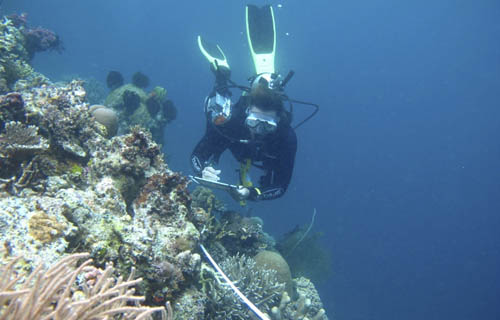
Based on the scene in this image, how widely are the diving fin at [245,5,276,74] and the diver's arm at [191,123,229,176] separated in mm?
3455

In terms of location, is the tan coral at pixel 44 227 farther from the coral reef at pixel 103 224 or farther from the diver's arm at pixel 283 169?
the diver's arm at pixel 283 169

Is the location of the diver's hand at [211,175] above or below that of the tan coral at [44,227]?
below

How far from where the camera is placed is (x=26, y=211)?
93.7 inches

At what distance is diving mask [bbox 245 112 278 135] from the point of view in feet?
19.5

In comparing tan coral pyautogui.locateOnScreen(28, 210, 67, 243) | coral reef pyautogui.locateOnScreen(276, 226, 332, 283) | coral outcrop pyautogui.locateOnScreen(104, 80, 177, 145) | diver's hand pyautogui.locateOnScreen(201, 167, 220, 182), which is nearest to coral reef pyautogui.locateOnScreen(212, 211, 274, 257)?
diver's hand pyautogui.locateOnScreen(201, 167, 220, 182)

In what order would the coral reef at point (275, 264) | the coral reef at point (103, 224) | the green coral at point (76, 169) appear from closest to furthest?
the coral reef at point (103, 224)
the green coral at point (76, 169)
the coral reef at point (275, 264)

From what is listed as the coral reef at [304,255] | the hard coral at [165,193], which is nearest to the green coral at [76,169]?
the hard coral at [165,193]

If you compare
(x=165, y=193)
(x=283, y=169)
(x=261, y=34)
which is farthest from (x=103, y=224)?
(x=261, y=34)

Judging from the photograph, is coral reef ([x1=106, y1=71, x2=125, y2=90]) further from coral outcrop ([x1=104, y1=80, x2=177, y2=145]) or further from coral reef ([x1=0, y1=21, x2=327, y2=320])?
coral reef ([x1=0, y1=21, x2=327, y2=320])

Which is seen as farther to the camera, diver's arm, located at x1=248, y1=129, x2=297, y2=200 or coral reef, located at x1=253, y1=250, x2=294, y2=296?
diver's arm, located at x1=248, y1=129, x2=297, y2=200

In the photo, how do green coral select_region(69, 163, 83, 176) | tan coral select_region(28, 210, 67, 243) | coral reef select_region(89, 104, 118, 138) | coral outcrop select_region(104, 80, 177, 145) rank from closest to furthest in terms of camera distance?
tan coral select_region(28, 210, 67, 243) < green coral select_region(69, 163, 83, 176) < coral reef select_region(89, 104, 118, 138) < coral outcrop select_region(104, 80, 177, 145)

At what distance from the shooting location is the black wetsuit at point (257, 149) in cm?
651

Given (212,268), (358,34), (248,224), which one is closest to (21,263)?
(212,268)

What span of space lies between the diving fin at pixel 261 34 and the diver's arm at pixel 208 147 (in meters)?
3.46
